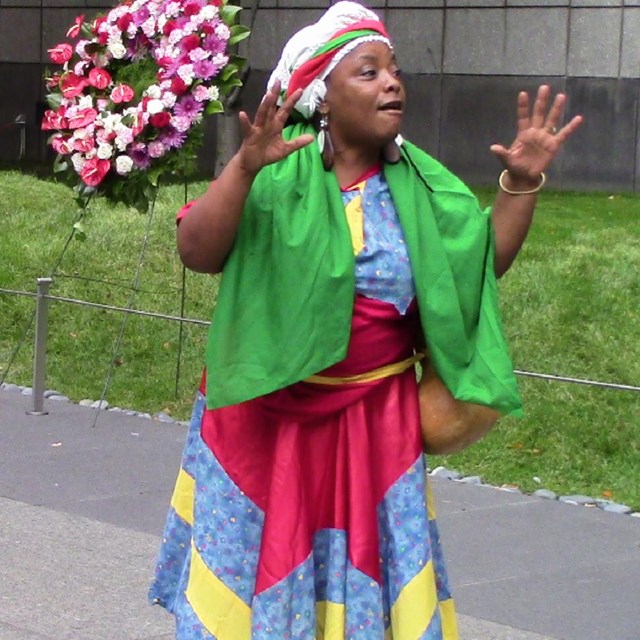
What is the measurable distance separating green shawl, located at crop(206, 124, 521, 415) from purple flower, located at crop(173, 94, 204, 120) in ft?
1.52

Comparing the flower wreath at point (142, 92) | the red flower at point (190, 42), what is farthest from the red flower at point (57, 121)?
the red flower at point (190, 42)

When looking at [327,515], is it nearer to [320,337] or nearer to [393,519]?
[393,519]

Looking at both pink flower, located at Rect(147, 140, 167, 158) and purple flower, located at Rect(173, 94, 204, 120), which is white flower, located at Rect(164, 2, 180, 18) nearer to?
purple flower, located at Rect(173, 94, 204, 120)

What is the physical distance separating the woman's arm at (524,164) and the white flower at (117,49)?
1.26 metres

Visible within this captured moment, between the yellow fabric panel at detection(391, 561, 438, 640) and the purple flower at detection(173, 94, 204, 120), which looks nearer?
the yellow fabric panel at detection(391, 561, 438, 640)

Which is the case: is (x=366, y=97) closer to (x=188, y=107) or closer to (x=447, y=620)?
(x=188, y=107)

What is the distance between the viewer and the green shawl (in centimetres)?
349

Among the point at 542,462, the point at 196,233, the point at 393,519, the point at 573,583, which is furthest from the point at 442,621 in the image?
the point at 542,462

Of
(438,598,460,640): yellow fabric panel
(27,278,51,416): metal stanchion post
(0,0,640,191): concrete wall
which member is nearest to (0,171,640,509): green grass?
(27,278,51,416): metal stanchion post

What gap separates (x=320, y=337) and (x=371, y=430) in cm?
33

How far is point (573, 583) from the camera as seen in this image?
19.4ft

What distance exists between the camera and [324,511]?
12.2 feet

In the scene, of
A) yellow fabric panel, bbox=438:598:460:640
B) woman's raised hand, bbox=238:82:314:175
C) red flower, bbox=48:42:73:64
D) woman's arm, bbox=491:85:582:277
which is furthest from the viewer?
red flower, bbox=48:42:73:64

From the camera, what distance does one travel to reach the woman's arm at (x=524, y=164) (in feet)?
11.8
